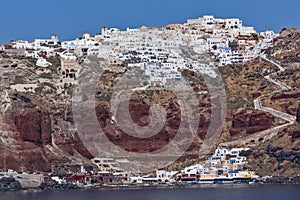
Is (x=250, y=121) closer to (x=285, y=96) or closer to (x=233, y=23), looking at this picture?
(x=285, y=96)

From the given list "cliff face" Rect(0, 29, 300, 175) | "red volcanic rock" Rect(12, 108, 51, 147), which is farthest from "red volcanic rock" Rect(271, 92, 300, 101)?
"red volcanic rock" Rect(12, 108, 51, 147)

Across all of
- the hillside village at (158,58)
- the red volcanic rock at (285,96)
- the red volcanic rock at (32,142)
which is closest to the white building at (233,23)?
the hillside village at (158,58)

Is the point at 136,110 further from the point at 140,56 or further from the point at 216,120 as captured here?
the point at 140,56

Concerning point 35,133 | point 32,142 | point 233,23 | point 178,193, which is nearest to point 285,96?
point 178,193

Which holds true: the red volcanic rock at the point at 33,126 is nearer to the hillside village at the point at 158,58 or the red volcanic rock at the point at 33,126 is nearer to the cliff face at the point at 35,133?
the cliff face at the point at 35,133

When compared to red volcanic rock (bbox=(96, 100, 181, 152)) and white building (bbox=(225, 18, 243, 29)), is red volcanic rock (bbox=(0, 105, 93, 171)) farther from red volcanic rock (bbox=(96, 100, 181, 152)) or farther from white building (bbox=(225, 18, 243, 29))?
white building (bbox=(225, 18, 243, 29))
